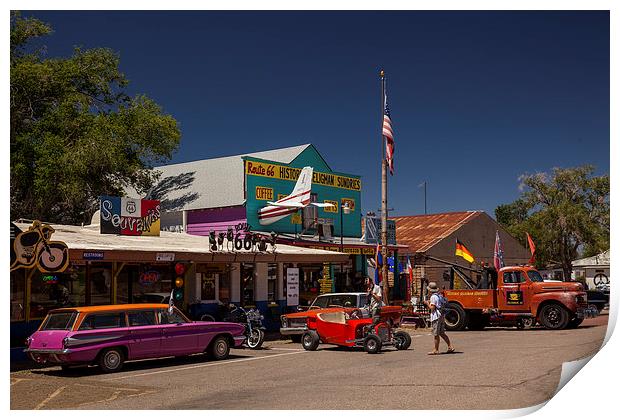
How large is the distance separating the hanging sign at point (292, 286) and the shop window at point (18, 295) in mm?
10614

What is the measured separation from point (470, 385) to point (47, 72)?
2797 centimetres

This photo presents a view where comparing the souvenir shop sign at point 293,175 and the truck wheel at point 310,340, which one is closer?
the truck wheel at point 310,340

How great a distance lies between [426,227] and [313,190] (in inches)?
517

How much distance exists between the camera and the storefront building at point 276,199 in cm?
3319

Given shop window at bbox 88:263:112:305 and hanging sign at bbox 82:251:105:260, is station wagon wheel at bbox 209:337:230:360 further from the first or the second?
shop window at bbox 88:263:112:305

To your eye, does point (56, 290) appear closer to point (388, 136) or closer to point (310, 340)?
point (310, 340)

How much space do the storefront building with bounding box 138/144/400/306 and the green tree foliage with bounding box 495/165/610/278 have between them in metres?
12.0

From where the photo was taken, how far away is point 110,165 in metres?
35.3

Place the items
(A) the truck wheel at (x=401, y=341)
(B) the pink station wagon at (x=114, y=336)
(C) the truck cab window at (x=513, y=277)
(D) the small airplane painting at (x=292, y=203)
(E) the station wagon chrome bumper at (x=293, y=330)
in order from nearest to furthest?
(B) the pink station wagon at (x=114, y=336)
(A) the truck wheel at (x=401, y=341)
(E) the station wagon chrome bumper at (x=293, y=330)
(C) the truck cab window at (x=513, y=277)
(D) the small airplane painting at (x=292, y=203)

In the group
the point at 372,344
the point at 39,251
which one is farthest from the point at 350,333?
the point at 39,251

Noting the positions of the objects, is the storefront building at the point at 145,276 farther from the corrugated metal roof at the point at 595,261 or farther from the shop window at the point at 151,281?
the corrugated metal roof at the point at 595,261

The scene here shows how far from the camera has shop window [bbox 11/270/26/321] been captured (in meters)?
19.2

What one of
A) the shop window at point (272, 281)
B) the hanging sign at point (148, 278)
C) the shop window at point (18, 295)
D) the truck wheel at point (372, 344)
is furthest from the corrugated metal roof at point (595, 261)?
the shop window at point (18, 295)
